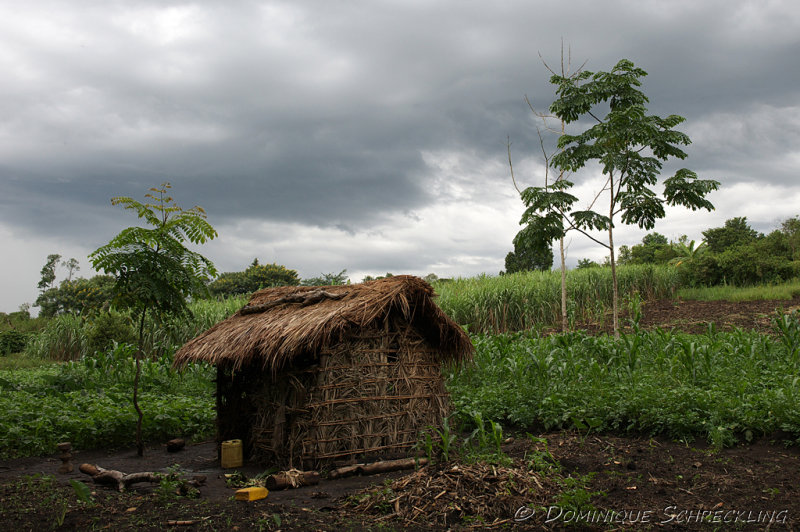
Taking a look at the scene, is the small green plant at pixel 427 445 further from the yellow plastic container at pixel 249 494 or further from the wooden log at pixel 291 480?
the yellow plastic container at pixel 249 494

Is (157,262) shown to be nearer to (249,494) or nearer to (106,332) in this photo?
(249,494)

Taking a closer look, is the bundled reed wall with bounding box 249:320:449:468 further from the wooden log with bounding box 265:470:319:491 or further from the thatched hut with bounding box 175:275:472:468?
the wooden log with bounding box 265:470:319:491

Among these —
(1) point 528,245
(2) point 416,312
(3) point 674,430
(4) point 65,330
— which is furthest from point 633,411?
(4) point 65,330

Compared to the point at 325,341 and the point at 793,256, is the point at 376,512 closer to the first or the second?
the point at 325,341

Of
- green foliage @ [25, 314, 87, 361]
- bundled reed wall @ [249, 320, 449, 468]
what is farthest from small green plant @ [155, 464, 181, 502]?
green foliage @ [25, 314, 87, 361]

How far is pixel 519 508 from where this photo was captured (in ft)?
15.1

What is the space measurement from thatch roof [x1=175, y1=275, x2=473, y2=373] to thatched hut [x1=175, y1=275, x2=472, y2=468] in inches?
0.6

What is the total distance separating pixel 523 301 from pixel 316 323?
11630 millimetres

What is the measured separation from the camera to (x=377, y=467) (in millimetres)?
5855

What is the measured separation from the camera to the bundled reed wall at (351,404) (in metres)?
5.95

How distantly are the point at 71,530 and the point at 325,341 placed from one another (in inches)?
104

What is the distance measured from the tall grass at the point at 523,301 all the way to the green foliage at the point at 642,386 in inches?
170

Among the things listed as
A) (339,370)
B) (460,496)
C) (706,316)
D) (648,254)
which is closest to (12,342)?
(339,370)

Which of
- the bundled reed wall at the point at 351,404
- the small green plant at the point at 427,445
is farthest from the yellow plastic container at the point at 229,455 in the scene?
the small green plant at the point at 427,445
